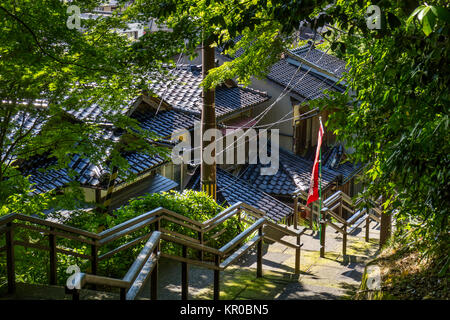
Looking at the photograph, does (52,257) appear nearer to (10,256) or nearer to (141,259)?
(10,256)

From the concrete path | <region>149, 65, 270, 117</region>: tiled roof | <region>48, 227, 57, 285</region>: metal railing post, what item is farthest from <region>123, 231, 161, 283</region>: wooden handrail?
<region>149, 65, 270, 117</region>: tiled roof

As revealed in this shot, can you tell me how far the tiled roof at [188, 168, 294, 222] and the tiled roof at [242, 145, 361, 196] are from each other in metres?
0.95

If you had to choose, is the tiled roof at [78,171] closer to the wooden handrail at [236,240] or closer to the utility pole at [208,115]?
the utility pole at [208,115]

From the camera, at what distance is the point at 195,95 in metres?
19.6

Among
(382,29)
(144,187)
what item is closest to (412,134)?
(382,29)

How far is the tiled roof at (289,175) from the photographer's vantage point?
21.2 meters

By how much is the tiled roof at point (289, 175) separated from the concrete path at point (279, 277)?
29.6 feet

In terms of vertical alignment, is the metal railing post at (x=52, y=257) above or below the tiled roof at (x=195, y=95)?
below

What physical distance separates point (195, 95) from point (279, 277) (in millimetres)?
11828

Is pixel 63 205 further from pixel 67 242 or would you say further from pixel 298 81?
pixel 298 81

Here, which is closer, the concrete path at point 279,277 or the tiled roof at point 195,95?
the concrete path at point 279,277

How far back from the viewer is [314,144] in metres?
26.0

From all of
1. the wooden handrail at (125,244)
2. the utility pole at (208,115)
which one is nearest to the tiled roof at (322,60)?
the utility pole at (208,115)
